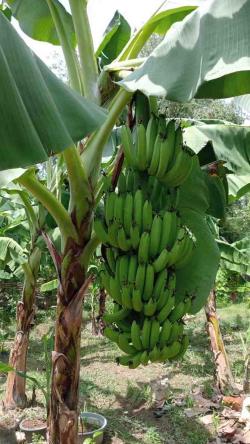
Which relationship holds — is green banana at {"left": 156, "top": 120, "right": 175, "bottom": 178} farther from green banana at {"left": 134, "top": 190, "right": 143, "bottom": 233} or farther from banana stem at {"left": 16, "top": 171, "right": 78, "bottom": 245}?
banana stem at {"left": 16, "top": 171, "right": 78, "bottom": 245}

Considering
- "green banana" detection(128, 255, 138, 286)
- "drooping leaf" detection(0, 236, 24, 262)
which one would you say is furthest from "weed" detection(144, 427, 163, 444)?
"green banana" detection(128, 255, 138, 286)

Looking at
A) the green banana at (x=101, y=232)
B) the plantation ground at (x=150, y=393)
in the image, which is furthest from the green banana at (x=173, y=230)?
the plantation ground at (x=150, y=393)

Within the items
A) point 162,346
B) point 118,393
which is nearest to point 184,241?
point 162,346

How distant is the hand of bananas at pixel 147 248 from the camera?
133 cm

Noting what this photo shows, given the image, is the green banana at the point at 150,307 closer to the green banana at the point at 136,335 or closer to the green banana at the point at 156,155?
the green banana at the point at 136,335

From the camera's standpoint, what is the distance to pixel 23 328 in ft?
12.7

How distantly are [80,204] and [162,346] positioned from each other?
665 mm

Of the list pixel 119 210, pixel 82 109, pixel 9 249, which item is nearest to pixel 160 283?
pixel 119 210

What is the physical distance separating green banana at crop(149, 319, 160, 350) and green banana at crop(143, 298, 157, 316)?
0.03 m

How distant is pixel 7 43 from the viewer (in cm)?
116

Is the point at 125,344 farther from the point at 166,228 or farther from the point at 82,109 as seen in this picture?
the point at 82,109

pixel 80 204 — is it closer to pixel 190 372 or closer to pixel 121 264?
pixel 121 264

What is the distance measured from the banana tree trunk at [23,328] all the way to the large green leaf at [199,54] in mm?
2626

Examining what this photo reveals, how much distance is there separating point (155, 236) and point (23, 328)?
2.81 m
